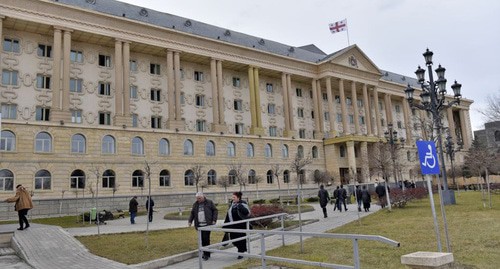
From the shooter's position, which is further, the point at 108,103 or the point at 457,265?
the point at 108,103

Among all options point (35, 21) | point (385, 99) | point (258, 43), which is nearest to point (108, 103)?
point (35, 21)

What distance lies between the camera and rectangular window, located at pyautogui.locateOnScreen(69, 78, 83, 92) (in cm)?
4006

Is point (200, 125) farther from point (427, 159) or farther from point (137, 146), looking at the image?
point (427, 159)

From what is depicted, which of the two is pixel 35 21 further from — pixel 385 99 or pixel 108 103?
pixel 385 99

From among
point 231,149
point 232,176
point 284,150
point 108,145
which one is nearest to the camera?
point 108,145

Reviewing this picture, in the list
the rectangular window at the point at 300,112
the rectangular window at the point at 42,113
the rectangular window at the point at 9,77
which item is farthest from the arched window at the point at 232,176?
the rectangular window at the point at 9,77

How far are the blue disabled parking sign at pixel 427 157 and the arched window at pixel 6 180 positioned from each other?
34304mm

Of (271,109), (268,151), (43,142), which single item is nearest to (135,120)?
(43,142)

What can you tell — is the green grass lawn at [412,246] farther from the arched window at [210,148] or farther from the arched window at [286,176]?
the arched window at [286,176]

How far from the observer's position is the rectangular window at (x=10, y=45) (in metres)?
37.2

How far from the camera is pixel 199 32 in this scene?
51.0 metres

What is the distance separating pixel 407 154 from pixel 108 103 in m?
52.3

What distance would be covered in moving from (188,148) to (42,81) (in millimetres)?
16079

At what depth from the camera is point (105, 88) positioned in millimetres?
42375
